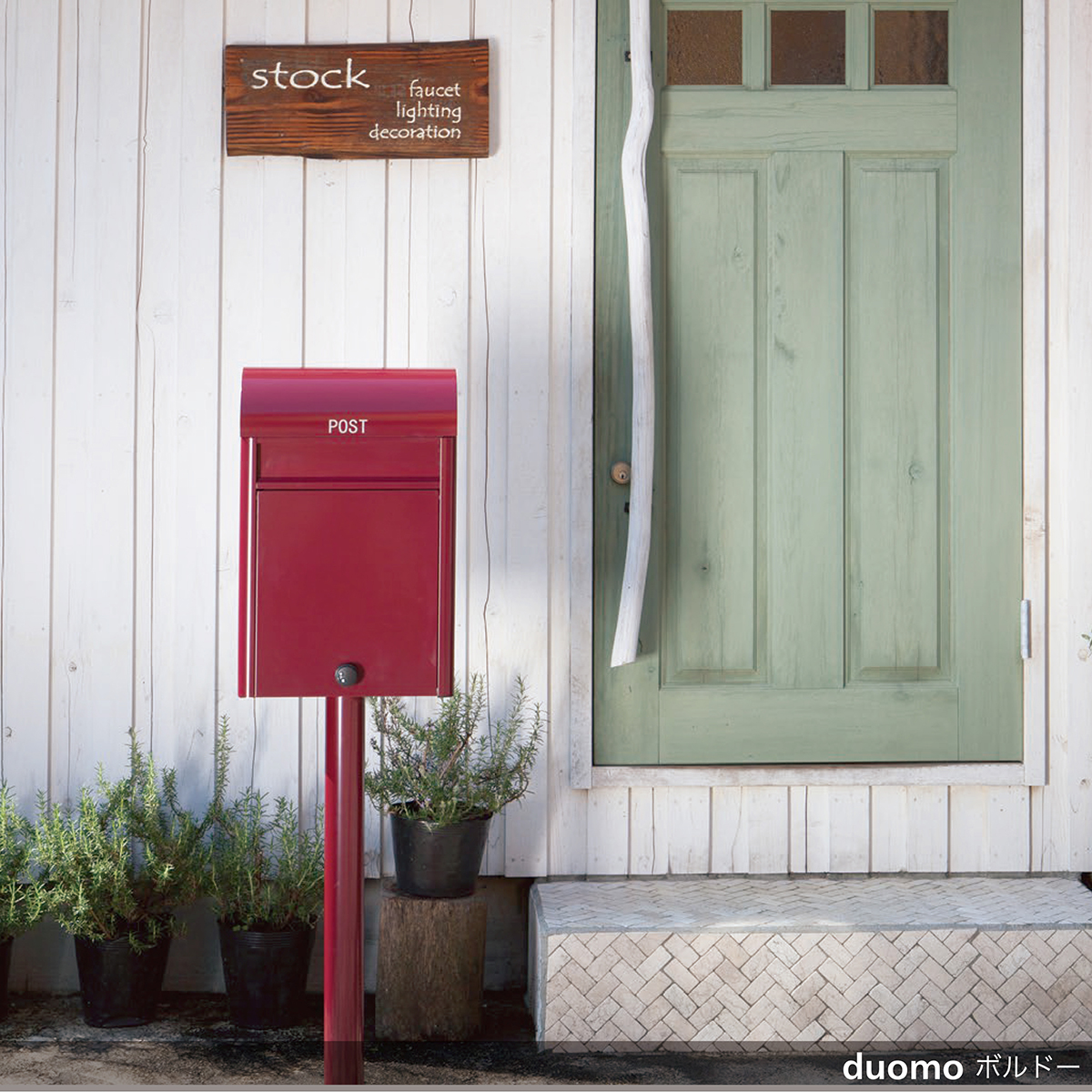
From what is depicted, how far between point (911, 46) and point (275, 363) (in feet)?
6.52

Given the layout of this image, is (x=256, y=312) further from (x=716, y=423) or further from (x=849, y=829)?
(x=849, y=829)

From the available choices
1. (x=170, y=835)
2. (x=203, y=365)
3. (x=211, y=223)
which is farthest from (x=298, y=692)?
(x=211, y=223)

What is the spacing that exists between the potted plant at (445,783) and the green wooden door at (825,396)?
1.02 ft

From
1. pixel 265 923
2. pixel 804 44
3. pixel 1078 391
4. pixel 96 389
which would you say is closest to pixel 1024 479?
pixel 1078 391

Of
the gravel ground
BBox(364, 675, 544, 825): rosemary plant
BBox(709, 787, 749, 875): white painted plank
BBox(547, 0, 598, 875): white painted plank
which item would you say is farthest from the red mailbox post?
BBox(709, 787, 749, 875): white painted plank

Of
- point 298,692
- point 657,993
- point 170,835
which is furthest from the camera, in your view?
point 170,835

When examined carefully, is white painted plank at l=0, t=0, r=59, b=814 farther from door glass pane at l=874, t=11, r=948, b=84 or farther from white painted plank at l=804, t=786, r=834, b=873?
door glass pane at l=874, t=11, r=948, b=84

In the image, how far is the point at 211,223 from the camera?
134 inches

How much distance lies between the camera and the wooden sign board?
11.0ft

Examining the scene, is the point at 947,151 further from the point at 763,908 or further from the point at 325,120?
the point at 763,908

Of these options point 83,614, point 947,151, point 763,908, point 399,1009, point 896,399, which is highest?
point 947,151

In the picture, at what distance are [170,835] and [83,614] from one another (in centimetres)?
67

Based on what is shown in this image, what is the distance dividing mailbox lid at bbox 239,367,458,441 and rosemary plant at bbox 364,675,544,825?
940 millimetres

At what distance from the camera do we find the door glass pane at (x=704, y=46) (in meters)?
3.43
